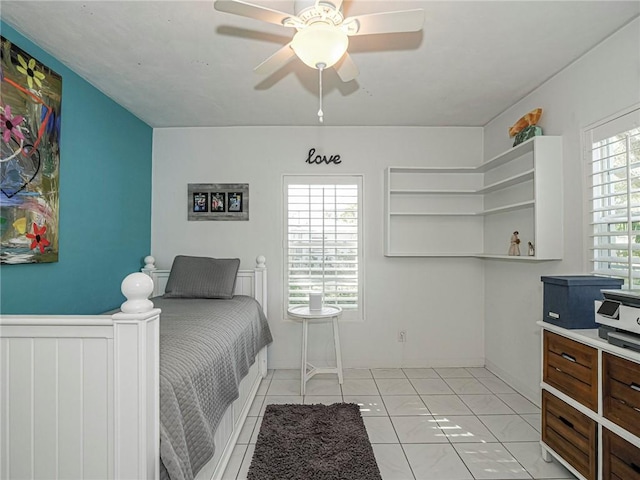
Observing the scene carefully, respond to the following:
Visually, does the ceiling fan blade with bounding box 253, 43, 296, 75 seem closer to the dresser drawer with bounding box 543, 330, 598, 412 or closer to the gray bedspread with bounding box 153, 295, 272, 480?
the gray bedspread with bounding box 153, 295, 272, 480

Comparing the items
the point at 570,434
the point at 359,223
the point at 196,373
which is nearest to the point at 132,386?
the point at 196,373

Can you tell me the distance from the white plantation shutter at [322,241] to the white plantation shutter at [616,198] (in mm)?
1988

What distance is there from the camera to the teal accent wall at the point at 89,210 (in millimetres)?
2196

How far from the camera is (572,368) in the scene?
6.23ft

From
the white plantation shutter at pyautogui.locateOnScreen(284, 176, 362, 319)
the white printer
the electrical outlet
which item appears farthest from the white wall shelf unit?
the white printer

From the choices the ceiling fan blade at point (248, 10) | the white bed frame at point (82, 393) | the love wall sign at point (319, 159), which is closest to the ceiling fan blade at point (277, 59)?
the ceiling fan blade at point (248, 10)

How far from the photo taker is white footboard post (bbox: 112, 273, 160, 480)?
1.14 m

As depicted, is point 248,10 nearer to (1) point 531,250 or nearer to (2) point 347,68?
(2) point 347,68

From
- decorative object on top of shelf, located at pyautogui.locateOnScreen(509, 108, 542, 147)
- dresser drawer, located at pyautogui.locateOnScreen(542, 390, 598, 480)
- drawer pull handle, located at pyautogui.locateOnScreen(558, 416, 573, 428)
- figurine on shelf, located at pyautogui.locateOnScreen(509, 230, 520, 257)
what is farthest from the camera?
figurine on shelf, located at pyautogui.locateOnScreen(509, 230, 520, 257)

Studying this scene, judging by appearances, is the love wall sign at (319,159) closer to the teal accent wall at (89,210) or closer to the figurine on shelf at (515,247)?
the teal accent wall at (89,210)

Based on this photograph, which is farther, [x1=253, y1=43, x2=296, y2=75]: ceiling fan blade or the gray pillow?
the gray pillow

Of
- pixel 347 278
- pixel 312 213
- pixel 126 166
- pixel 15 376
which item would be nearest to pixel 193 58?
pixel 126 166

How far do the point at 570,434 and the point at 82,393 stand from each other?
229 centimetres

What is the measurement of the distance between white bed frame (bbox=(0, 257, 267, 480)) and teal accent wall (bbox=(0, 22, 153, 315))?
1074mm
